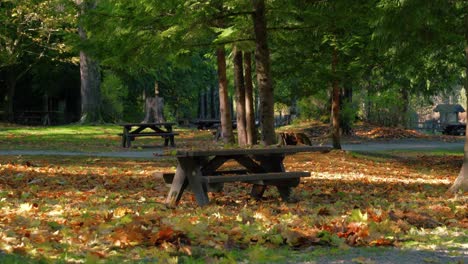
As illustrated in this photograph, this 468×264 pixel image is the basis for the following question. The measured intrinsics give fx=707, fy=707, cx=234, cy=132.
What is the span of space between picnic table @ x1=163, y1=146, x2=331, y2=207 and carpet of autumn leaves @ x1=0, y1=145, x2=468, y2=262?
22 centimetres

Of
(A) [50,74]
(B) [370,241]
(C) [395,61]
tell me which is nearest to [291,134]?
(C) [395,61]

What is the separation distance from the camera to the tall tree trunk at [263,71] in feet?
51.0

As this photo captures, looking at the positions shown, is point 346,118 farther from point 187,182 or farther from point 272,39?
point 187,182

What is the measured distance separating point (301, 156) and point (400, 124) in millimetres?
21377

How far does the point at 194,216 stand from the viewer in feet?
26.2

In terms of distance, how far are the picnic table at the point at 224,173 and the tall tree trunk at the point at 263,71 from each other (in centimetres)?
563

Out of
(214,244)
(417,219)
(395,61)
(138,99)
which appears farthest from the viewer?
(138,99)

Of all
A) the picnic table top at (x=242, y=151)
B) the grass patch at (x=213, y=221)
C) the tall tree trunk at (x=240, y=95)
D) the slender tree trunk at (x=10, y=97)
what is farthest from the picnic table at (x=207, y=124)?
the picnic table top at (x=242, y=151)

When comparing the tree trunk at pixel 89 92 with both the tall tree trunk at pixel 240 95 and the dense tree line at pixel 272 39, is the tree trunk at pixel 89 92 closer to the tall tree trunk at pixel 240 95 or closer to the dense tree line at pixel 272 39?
the dense tree line at pixel 272 39

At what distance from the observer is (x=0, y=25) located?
38.2 metres

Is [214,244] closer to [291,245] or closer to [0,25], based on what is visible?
[291,245]

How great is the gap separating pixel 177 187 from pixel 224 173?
4.38ft

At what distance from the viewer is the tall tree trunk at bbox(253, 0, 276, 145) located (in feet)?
51.0

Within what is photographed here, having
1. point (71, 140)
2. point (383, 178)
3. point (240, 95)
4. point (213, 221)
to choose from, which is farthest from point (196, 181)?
point (71, 140)
